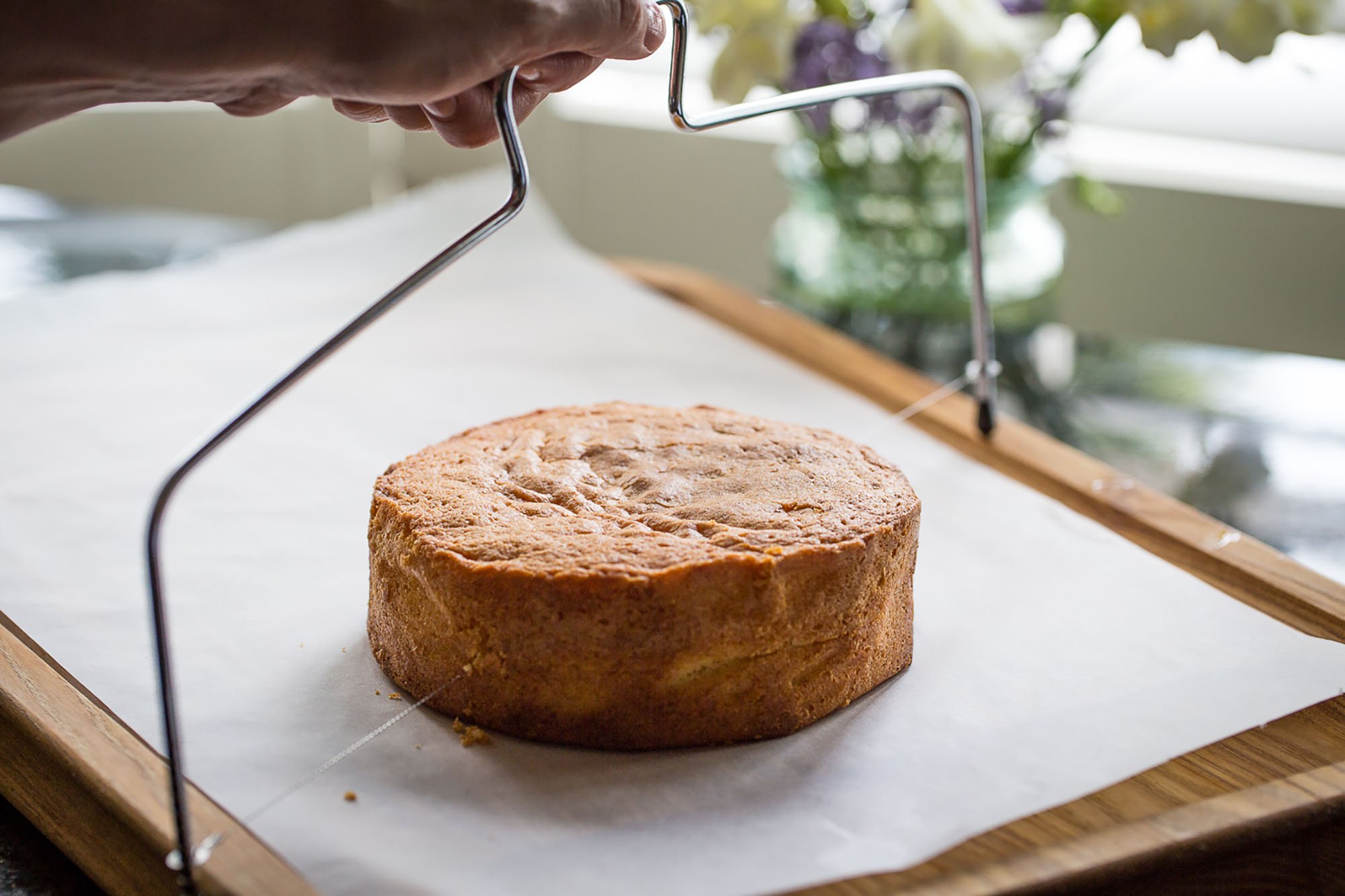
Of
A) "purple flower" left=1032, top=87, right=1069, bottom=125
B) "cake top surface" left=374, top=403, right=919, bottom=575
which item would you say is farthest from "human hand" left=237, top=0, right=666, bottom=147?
"purple flower" left=1032, top=87, right=1069, bottom=125

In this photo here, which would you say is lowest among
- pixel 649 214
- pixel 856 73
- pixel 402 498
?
pixel 649 214

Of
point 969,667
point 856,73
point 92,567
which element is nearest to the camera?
point 969,667

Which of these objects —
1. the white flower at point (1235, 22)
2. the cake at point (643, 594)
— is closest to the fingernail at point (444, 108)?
the cake at point (643, 594)

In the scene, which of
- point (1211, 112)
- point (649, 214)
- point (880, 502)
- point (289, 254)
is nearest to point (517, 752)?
point (880, 502)

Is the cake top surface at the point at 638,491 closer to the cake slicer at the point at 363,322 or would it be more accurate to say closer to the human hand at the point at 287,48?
the cake slicer at the point at 363,322

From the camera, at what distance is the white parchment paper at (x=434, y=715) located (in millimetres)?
746

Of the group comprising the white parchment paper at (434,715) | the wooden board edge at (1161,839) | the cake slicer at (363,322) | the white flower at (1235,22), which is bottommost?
the white parchment paper at (434,715)

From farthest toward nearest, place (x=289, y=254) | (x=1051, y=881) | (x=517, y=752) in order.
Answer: (x=289, y=254), (x=517, y=752), (x=1051, y=881)

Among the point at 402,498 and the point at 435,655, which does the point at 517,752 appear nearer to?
the point at 435,655

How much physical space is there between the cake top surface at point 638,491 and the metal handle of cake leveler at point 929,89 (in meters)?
0.24

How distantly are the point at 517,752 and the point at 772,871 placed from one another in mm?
191

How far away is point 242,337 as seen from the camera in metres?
1.66

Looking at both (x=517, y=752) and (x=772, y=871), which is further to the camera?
(x=517, y=752)

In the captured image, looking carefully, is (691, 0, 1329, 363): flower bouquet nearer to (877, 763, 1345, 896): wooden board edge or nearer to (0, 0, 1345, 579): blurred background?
(0, 0, 1345, 579): blurred background
